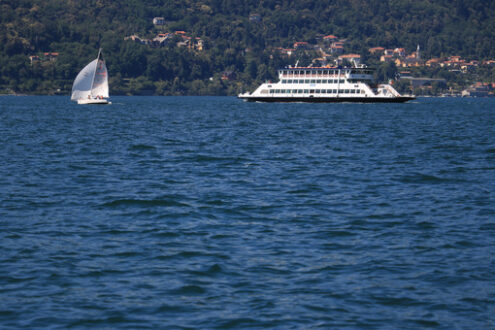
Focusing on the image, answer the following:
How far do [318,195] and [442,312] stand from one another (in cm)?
1189

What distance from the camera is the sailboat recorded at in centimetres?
10894

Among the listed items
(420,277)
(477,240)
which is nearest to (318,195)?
(477,240)

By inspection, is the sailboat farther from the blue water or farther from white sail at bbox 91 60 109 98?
the blue water

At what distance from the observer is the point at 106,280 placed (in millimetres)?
13711

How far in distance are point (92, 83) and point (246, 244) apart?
9757cm

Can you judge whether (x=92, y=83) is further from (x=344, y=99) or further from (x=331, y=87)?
(x=344, y=99)

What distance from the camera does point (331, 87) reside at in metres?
124

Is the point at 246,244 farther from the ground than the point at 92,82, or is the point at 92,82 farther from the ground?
the point at 92,82

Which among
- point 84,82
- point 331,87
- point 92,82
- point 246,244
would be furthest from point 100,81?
point 246,244

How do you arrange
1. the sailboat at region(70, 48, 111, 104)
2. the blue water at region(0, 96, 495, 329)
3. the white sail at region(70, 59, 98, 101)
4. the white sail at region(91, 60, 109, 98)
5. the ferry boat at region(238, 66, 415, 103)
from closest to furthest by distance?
the blue water at region(0, 96, 495, 329), the white sail at region(70, 59, 98, 101), the sailboat at region(70, 48, 111, 104), the white sail at region(91, 60, 109, 98), the ferry boat at region(238, 66, 415, 103)

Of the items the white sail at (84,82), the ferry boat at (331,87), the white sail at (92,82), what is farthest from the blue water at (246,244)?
the ferry boat at (331,87)

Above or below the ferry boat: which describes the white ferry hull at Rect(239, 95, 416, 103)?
below

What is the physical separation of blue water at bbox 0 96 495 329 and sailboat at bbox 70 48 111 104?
254 feet

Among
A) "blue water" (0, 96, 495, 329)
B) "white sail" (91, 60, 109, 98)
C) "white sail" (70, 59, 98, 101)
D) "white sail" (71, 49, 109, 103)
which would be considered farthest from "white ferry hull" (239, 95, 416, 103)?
"blue water" (0, 96, 495, 329)
